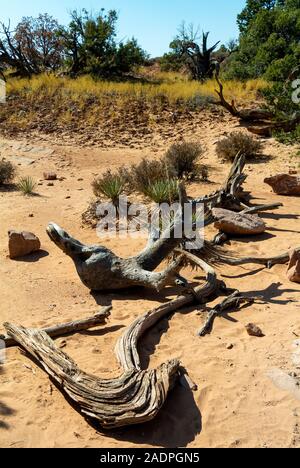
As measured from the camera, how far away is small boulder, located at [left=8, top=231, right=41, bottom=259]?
5586 millimetres

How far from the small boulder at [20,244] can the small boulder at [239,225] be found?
226cm

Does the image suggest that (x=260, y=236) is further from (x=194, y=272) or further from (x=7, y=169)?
(x=7, y=169)

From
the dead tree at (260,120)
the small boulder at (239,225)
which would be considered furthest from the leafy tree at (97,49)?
the small boulder at (239,225)

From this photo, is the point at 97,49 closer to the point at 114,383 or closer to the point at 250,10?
the point at 250,10

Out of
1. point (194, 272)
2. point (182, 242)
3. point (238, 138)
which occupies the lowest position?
point (194, 272)

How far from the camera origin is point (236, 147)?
31.6 ft

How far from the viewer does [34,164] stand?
1024 cm

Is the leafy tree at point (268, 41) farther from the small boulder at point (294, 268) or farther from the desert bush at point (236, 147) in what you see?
the small boulder at point (294, 268)

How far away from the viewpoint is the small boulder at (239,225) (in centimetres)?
601

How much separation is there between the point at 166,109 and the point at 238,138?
356cm

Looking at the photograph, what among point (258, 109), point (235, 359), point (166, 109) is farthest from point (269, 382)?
point (166, 109)

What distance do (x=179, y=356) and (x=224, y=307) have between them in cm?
86

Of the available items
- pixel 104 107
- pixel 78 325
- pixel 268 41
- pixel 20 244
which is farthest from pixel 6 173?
pixel 268 41

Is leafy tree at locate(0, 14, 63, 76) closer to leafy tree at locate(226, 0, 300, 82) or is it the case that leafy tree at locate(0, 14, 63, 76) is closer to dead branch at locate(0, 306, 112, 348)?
leafy tree at locate(226, 0, 300, 82)
